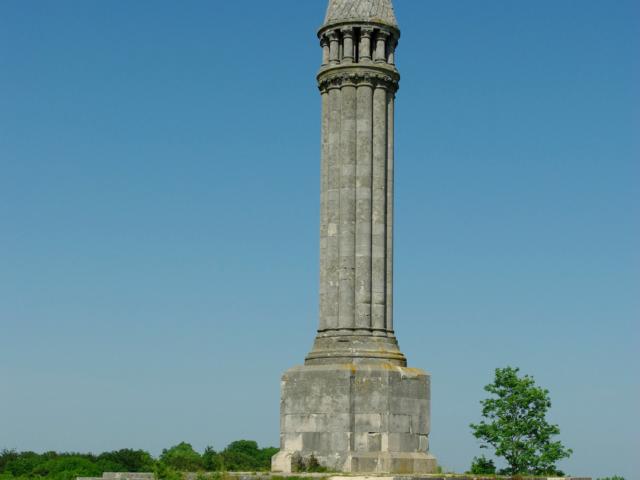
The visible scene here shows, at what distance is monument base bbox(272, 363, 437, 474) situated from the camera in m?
36.5

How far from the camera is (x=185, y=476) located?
34812mm

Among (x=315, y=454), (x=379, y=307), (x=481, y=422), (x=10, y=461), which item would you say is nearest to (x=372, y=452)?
(x=315, y=454)

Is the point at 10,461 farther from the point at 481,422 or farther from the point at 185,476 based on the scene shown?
the point at 185,476

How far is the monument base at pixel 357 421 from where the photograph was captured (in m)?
36.5

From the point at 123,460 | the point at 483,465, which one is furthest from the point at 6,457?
the point at 483,465

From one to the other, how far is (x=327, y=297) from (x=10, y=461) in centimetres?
4343

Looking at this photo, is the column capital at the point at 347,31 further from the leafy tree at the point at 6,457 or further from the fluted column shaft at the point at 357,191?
the leafy tree at the point at 6,457

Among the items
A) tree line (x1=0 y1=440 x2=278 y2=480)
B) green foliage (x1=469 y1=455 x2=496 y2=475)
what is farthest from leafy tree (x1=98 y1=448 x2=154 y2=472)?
green foliage (x1=469 y1=455 x2=496 y2=475)

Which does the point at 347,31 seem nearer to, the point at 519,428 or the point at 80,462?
the point at 519,428

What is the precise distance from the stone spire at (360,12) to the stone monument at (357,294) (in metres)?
0.03

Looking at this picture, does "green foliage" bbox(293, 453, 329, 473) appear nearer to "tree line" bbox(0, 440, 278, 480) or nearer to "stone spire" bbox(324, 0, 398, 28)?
"stone spire" bbox(324, 0, 398, 28)

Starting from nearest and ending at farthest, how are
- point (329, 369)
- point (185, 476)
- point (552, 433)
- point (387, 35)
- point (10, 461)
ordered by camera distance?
point (185, 476)
point (329, 369)
point (387, 35)
point (552, 433)
point (10, 461)

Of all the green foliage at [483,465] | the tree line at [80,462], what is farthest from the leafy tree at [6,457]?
the green foliage at [483,465]

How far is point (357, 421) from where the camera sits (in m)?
36.8
